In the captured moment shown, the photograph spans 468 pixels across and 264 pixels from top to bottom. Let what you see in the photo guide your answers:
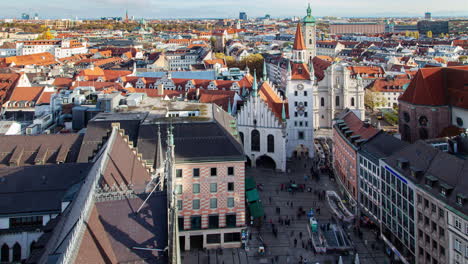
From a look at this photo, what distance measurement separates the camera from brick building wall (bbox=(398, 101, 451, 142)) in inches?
2685

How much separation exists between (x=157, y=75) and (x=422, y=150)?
303 feet

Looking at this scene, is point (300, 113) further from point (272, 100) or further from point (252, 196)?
point (252, 196)

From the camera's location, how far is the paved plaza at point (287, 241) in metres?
45.5

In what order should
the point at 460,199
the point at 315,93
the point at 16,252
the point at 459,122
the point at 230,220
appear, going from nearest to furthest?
1. the point at 460,199
2. the point at 16,252
3. the point at 230,220
4. the point at 459,122
5. the point at 315,93

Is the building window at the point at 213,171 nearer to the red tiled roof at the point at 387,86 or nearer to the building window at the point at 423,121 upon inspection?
the building window at the point at 423,121

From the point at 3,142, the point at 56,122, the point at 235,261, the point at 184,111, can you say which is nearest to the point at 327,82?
the point at 184,111

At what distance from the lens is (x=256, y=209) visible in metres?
52.7

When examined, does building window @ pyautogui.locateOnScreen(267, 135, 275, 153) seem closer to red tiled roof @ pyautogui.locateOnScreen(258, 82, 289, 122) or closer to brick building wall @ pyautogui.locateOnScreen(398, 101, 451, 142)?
red tiled roof @ pyautogui.locateOnScreen(258, 82, 289, 122)

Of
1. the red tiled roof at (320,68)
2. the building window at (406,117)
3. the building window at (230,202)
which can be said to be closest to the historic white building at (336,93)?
the red tiled roof at (320,68)

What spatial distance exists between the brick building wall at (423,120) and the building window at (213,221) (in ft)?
117

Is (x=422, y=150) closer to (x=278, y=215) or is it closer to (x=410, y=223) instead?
(x=410, y=223)

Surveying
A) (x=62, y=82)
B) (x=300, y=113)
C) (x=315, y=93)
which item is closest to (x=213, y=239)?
(x=300, y=113)

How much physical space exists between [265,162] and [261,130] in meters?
5.63

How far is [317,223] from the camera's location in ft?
170
